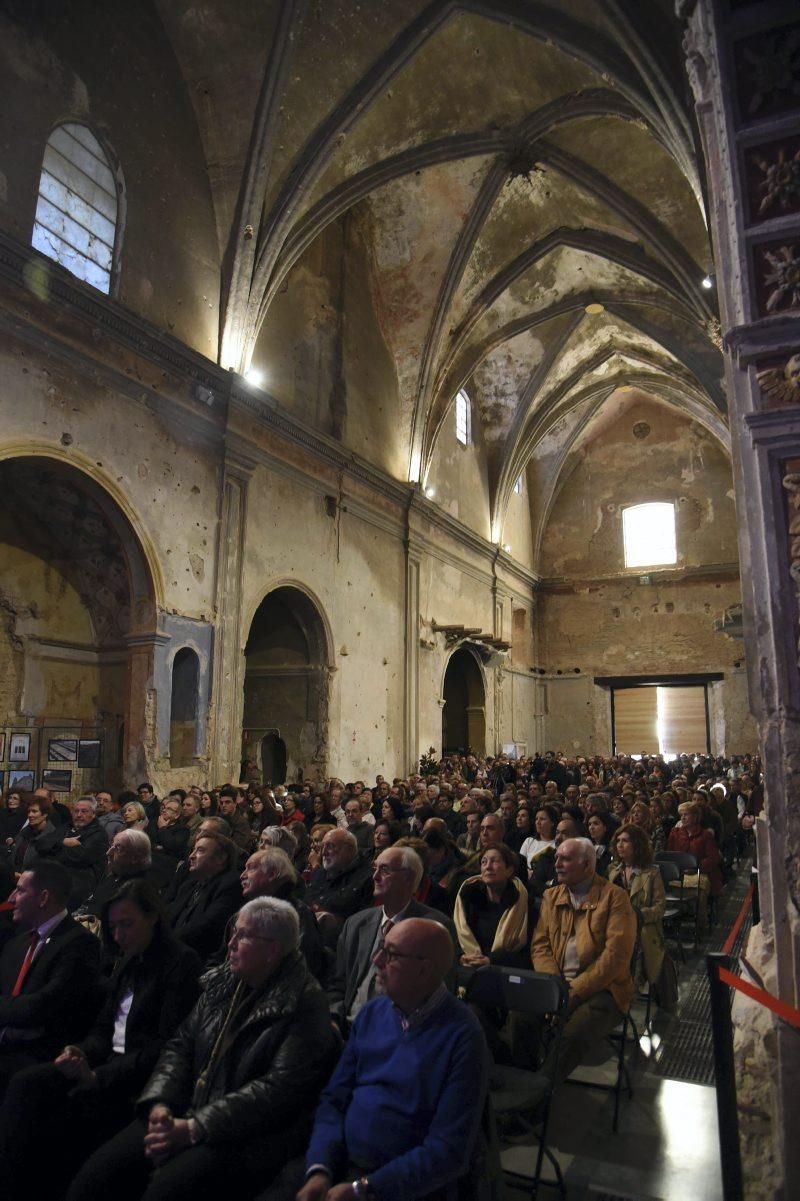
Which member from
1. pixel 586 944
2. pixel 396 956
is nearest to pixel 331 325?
pixel 586 944

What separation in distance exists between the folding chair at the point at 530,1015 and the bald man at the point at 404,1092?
0.88 metres

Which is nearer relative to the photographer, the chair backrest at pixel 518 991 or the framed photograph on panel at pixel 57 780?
the chair backrest at pixel 518 991

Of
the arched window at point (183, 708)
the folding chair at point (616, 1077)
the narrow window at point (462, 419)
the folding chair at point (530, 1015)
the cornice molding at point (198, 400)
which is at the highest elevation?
the narrow window at point (462, 419)

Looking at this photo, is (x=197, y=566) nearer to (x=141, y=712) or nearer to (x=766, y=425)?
(x=141, y=712)

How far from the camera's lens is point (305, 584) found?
15148 millimetres

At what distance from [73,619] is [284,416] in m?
4.98

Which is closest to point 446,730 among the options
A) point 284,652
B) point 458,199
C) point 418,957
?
point 284,652

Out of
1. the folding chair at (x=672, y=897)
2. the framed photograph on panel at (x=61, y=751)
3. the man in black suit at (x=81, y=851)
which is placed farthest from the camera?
the framed photograph on panel at (x=61, y=751)

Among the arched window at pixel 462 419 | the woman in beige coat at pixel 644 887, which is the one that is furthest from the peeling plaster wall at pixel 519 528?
the woman in beige coat at pixel 644 887

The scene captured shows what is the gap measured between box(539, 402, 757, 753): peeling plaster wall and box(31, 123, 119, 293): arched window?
20220 mm

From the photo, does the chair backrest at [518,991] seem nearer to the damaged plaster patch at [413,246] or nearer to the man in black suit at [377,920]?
the man in black suit at [377,920]

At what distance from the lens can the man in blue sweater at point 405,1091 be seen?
8.06ft

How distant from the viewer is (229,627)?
12961mm

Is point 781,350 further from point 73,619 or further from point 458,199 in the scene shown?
point 458,199
